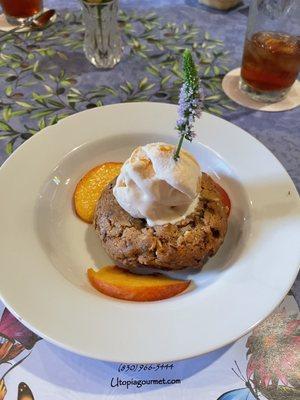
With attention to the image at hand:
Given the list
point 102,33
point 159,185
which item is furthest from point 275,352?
point 102,33

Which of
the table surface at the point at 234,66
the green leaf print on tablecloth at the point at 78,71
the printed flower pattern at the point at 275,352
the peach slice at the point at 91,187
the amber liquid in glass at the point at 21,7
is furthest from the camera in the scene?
the amber liquid in glass at the point at 21,7

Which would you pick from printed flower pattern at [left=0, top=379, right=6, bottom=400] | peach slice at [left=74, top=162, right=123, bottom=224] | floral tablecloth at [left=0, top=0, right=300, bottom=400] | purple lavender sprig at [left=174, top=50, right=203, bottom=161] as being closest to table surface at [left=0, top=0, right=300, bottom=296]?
floral tablecloth at [left=0, top=0, right=300, bottom=400]

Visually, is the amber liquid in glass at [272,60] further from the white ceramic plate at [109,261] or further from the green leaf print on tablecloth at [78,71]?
the white ceramic plate at [109,261]

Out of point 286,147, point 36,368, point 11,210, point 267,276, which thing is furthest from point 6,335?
point 286,147

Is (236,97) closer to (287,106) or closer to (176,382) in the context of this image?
(287,106)

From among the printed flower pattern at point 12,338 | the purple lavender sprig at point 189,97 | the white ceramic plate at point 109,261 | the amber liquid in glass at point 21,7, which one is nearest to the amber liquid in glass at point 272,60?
the white ceramic plate at point 109,261

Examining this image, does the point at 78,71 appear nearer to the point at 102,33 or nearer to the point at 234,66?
the point at 102,33

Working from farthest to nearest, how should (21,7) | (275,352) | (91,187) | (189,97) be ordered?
(21,7), (91,187), (275,352), (189,97)
